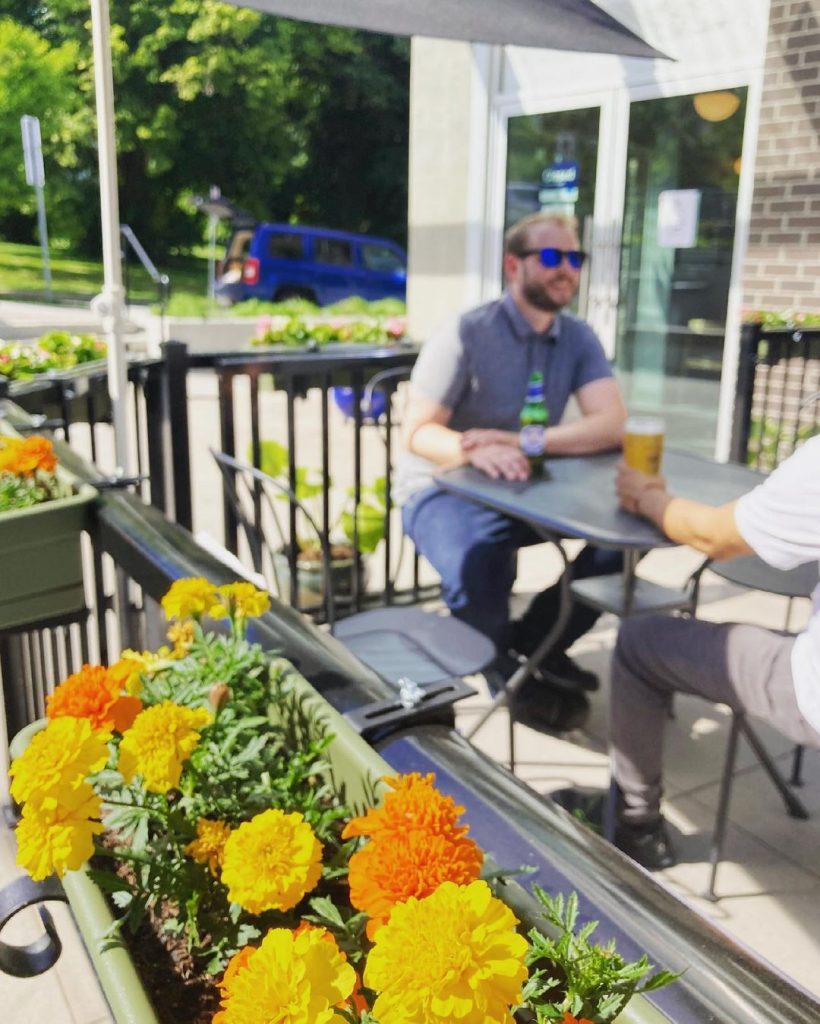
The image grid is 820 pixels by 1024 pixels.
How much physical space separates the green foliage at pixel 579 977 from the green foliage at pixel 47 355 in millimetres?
2924

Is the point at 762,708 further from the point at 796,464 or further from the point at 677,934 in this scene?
the point at 677,934

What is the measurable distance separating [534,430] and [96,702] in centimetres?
204

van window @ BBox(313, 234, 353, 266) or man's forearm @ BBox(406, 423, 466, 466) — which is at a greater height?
van window @ BBox(313, 234, 353, 266)

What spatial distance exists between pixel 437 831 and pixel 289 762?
0.35 meters

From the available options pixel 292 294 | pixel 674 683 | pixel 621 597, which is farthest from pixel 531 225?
pixel 292 294

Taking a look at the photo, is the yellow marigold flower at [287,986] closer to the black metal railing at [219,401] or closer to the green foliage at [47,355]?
the black metal railing at [219,401]

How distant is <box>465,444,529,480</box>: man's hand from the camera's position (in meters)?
2.81

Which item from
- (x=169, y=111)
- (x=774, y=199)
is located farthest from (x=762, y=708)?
(x=169, y=111)

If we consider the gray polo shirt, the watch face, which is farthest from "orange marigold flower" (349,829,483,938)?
the gray polo shirt

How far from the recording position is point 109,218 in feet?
6.73

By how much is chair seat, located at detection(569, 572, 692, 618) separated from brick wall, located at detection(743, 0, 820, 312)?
12.6 ft

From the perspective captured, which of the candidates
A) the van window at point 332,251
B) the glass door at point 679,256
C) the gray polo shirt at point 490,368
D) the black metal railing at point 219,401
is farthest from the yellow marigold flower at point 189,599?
the van window at point 332,251

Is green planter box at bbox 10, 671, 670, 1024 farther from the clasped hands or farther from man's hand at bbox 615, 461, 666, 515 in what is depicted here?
the clasped hands

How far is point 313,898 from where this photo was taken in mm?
866
